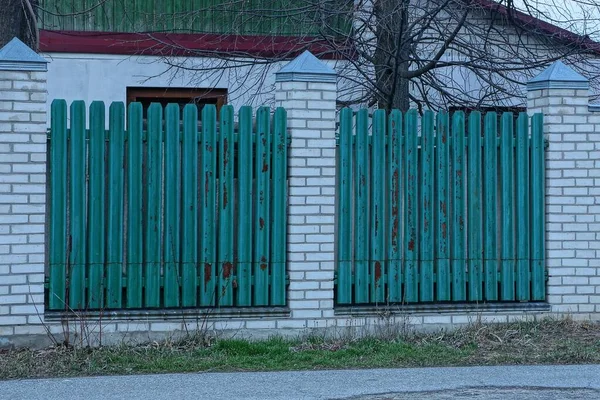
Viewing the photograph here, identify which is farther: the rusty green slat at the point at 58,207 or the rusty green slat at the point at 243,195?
the rusty green slat at the point at 243,195

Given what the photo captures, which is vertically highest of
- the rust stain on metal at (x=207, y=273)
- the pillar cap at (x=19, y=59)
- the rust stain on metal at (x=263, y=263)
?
the pillar cap at (x=19, y=59)

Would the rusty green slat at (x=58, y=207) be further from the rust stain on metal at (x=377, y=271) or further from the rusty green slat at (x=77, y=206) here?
the rust stain on metal at (x=377, y=271)

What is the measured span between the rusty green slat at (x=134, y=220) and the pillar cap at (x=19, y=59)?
83 centimetres

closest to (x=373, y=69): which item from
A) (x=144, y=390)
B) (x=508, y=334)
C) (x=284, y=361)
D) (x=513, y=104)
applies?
(x=513, y=104)

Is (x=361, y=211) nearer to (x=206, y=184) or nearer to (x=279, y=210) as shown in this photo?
(x=279, y=210)

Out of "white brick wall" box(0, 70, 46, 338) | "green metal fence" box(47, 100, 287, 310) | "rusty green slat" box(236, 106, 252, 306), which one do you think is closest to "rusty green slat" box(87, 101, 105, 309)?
"green metal fence" box(47, 100, 287, 310)

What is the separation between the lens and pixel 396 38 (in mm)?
11211

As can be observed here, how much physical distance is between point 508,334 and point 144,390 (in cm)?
352

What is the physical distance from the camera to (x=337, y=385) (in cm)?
676

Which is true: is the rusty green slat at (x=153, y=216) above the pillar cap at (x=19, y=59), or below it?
below

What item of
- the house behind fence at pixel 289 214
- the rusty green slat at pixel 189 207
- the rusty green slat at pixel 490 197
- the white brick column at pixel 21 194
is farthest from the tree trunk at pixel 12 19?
the rusty green slat at pixel 490 197

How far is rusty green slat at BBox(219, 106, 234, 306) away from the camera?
8328 millimetres

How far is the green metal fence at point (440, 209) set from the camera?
8680 mm

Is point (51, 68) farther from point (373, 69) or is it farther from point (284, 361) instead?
point (284, 361)
